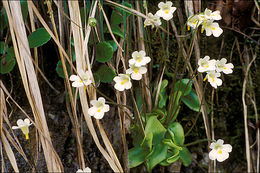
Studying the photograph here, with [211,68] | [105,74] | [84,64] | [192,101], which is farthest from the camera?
[192,101]

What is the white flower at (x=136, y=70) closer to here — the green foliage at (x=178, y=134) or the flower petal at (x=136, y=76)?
the flower petal at (x=136, y=76)

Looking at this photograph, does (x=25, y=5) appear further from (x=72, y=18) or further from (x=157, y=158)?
(x=157, y=158)

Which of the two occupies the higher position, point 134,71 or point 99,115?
point 134,71

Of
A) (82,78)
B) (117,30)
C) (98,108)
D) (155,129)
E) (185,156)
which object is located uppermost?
(117,30)

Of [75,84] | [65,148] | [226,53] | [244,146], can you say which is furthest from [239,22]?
[65,148]

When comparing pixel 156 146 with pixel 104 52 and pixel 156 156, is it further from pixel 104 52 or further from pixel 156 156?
pixel 104 52

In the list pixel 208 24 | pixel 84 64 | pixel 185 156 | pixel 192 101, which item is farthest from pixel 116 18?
pixel 185 156

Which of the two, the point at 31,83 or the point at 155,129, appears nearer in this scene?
the point at 31,83

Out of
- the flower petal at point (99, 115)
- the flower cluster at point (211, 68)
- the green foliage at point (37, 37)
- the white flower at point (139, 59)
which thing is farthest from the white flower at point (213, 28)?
the green foliage at point (37, 37)

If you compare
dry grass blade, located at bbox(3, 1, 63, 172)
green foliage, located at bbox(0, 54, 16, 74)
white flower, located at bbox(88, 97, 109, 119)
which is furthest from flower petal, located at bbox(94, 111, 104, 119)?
green foliage, located at bbox(0, 54, 16, 74)
